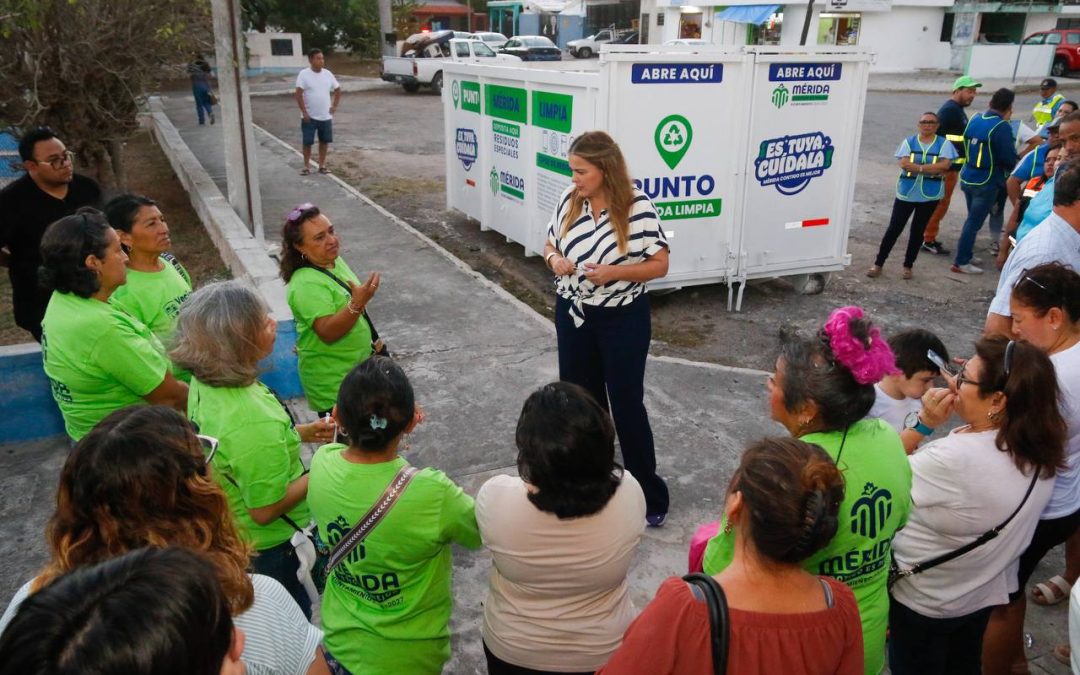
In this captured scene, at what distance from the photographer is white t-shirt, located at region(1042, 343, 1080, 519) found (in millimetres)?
2752

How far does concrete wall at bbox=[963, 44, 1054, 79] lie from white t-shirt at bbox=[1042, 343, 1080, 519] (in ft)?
117

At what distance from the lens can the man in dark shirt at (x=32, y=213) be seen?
4.52m

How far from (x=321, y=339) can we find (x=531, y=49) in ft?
95.4

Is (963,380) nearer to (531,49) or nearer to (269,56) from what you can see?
(531,49)

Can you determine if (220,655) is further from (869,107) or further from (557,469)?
(869,107)

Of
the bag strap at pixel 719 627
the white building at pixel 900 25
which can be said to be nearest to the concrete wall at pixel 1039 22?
the white building at pixel 900 25

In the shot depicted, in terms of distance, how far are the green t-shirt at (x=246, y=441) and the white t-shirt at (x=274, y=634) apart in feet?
2.19

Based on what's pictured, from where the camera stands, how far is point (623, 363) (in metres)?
3.79

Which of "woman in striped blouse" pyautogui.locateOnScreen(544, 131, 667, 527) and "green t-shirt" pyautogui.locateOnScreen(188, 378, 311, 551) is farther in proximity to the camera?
"woman in striped blouse" pyautogui.locateOnScreen(544, 131, 667, 527)

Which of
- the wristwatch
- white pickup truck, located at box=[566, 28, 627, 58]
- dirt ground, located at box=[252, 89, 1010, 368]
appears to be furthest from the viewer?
white pickup truck, located at box=[566, 28, 627, 58]

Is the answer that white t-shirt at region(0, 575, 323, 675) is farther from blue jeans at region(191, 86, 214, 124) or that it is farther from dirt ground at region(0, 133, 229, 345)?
blue jeans at region(191, 86, 214, 124)

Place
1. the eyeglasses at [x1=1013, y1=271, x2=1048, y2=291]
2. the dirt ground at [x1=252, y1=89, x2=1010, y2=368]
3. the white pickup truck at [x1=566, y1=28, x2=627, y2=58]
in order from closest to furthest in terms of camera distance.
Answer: the eyeglasses at [x1=1013, y1=271, x2=1048, y2=291] < the dirt ground at [x1=252, y1=89, x2=1010, y2=368] < the white pickup truck at [x1=566, y1=28, x2=627, y2=58]

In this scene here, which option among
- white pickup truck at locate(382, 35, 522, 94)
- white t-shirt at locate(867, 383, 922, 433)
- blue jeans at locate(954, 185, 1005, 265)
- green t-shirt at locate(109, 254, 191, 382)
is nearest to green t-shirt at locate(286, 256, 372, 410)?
green t-shirt at locate(109, 254, 191, 382)

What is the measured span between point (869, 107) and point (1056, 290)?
2269 centimetres
